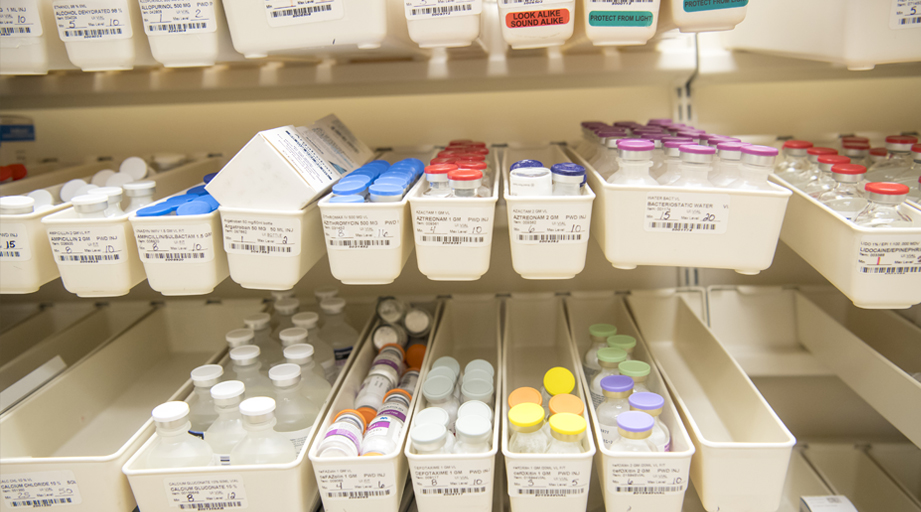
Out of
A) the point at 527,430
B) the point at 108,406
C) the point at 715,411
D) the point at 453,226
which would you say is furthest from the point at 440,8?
the point at 108,406

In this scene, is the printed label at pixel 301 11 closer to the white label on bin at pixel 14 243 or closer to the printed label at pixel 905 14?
the white label on bin at pixel 14 243

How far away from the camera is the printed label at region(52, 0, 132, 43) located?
2.84 feet

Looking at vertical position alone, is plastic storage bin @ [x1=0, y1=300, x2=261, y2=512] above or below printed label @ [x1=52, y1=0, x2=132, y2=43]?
below

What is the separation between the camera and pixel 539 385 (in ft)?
4.03

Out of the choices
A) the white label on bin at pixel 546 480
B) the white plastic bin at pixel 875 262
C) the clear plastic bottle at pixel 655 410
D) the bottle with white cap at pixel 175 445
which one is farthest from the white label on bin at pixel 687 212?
the bottle with white cap at pixel 175 445

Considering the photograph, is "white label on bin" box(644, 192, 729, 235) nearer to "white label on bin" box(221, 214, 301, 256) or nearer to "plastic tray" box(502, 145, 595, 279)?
"plastic tray" box(502, 145, 595, 279)

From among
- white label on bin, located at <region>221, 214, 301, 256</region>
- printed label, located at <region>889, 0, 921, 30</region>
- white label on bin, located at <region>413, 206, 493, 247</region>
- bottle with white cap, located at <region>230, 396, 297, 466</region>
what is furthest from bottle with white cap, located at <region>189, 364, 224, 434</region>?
printed label, located at <region>889, 0, 921, 30</region>

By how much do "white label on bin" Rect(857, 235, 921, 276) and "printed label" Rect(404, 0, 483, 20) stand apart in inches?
24.4

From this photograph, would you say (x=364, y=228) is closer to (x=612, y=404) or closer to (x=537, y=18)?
(x=537, y=18)

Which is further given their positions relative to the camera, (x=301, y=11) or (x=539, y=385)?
(x=539, y=385)

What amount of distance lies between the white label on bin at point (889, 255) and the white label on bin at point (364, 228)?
0.64 m

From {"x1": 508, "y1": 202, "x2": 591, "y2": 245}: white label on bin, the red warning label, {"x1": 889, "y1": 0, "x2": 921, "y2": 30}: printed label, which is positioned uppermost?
the red warning label

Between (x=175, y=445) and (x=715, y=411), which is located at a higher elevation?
(x=175, y=445)

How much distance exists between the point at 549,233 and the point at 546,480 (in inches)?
14.1
